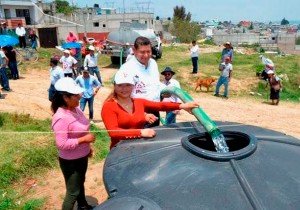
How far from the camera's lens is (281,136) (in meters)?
3.35

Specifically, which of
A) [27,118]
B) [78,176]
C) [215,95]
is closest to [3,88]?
[27,118]

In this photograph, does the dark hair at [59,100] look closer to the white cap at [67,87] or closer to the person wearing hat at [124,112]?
the white cap at [67,87]

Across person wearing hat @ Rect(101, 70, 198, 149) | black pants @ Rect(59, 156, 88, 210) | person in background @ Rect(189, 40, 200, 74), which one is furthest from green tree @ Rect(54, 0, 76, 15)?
person wearing hat @ Rect(101, 70, 198, 149)

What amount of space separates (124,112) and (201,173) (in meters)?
1.14

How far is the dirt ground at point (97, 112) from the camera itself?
17.4 ft

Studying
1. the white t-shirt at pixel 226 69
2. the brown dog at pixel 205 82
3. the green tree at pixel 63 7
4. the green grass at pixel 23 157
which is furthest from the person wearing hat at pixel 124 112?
the green tree at pixel 63 7

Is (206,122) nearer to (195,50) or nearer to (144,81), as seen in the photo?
(144,81)

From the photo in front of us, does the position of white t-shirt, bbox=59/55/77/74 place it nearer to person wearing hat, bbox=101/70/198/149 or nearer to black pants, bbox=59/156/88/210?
black pants, bbox=59/156/88/210

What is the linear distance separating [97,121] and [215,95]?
19.0 ft

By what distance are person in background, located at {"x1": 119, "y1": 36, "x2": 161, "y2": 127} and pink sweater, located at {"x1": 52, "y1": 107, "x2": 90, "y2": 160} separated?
0.70 metres

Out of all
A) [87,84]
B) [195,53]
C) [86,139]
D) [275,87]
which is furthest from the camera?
[195,53]

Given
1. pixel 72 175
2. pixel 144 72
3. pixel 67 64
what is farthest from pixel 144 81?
pixel 67 64

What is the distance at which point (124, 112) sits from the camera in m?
3.33

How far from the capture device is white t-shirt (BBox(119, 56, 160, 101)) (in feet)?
12.8
